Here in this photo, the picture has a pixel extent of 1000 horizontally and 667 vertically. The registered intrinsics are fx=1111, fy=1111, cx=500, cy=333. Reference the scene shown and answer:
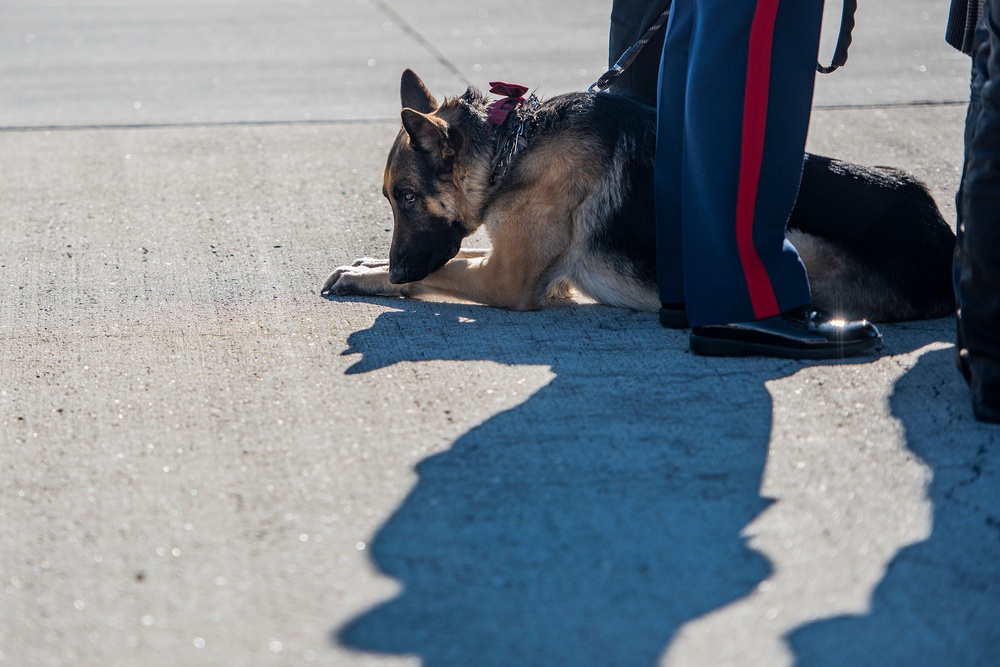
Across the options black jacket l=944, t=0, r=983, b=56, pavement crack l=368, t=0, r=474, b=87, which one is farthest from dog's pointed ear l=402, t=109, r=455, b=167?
pavement crack l=368, t=0, r=474, b=87

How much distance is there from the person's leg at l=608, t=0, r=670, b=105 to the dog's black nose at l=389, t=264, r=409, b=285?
1.16 m

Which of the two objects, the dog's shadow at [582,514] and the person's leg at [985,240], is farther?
the person's leg at [985,240]

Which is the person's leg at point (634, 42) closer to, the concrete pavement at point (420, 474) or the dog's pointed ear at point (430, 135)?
the dog's pointed ear at point (430, 135)

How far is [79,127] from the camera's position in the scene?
702 cm

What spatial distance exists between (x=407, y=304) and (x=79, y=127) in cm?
373

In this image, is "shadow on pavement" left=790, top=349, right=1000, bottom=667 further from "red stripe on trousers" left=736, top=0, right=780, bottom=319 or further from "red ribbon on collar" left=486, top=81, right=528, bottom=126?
"red ribbon on collar" left=486, top=81, right=528, bottom=126

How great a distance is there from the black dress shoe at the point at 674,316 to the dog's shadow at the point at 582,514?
18 cm

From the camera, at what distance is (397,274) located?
4262mm

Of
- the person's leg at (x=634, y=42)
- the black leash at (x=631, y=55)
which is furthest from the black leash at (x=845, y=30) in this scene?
the person's leg at (x=634, y=42)

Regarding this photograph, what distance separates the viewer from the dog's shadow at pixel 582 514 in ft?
7.50

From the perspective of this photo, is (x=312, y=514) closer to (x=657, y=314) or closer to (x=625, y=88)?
(x=657, y=314)

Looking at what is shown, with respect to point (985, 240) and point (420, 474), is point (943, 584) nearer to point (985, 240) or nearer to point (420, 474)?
point (985, 240)

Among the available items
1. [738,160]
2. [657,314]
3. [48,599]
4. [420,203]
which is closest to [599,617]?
[48,599]

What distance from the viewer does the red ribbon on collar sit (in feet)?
13.9
